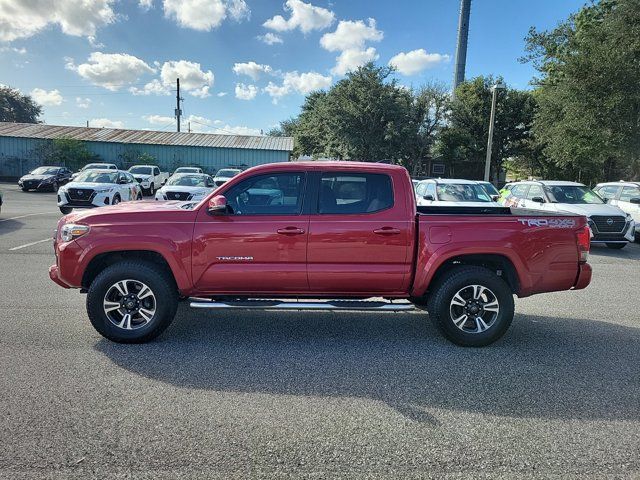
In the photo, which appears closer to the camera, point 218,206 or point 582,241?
point 218,206

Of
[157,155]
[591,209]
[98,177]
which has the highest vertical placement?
[157,155]

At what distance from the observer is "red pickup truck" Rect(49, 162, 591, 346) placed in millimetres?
4574

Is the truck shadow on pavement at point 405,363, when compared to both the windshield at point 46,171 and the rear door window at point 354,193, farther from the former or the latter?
the windshield at point 46,171

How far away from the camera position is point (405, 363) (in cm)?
433

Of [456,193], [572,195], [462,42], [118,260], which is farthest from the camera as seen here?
[462,42]

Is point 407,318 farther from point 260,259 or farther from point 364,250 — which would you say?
point 260,259

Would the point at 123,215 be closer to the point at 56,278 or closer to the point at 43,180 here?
the point at 56,278

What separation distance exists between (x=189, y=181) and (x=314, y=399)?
48.4ft

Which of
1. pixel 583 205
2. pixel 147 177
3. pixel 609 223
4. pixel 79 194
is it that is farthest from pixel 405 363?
pixel 147 177

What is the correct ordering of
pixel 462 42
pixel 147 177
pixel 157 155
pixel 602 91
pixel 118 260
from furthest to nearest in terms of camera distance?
pixel 462 42
pixel 157 155
pixel 147 177
pixel 602 91
pixel 118 260

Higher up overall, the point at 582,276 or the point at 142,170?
the point at 142,170

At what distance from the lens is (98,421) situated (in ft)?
10.6

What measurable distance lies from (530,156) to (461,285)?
33.2 m

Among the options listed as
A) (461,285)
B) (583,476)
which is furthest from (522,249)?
(583,476)
